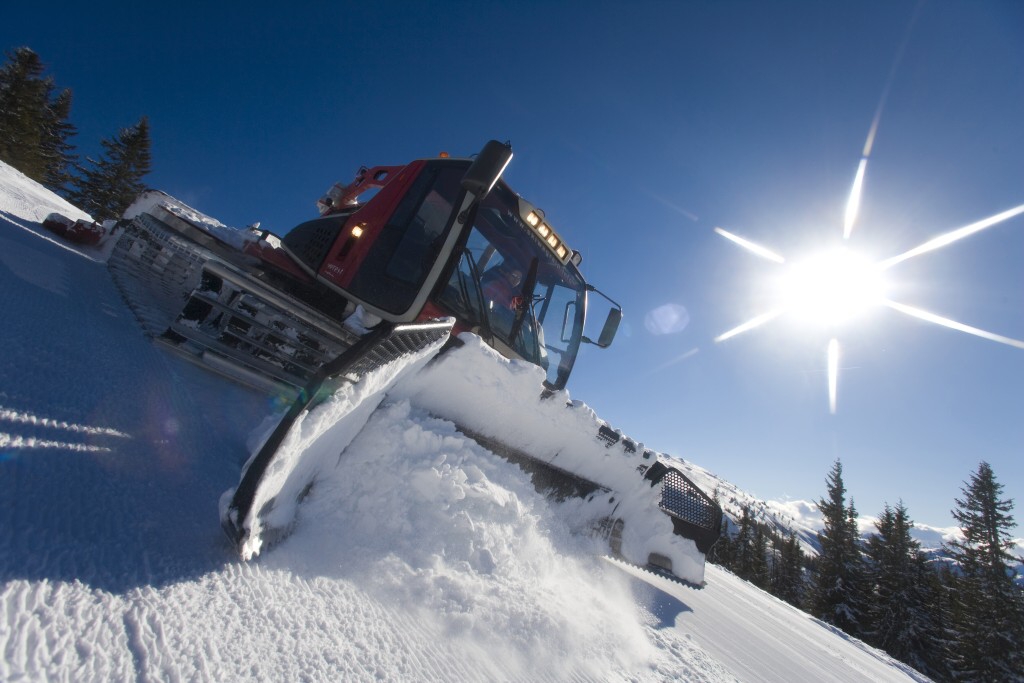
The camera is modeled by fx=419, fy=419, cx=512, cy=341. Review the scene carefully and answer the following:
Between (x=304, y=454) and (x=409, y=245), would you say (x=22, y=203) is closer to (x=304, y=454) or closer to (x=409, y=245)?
(x=409, y=245)

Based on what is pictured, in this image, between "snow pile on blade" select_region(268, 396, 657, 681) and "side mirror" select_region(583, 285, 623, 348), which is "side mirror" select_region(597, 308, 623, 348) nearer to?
"side mirror" select_region(583, 285, 623, 348)

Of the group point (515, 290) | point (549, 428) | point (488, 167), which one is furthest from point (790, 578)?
point (488, 167)

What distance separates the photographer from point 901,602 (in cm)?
2170

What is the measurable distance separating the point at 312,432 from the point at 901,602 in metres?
32.0

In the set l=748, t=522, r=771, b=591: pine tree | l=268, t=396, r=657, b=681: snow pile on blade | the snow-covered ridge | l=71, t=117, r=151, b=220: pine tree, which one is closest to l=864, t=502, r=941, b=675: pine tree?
l=748, t=522, r=771, b=591: pine tree

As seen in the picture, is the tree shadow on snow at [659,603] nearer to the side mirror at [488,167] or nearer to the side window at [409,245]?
the side window at [409,245]

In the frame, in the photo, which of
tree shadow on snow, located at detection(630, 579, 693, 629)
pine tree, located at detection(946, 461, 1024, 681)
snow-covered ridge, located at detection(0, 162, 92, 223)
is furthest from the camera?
pine tree, located at detection(946, 461, 1024, 681)

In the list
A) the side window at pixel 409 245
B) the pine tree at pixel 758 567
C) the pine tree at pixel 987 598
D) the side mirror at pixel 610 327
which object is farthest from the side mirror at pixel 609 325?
the pine tree at pixel 758 567

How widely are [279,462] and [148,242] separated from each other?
17.7ft

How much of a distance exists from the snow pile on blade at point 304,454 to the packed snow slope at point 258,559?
0.09 meters

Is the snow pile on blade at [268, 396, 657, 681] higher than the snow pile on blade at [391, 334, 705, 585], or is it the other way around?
the snow pile on blade at [391, 334, 705, 585]

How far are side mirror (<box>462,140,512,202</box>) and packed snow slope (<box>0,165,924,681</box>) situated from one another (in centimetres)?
176

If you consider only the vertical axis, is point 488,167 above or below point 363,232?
above

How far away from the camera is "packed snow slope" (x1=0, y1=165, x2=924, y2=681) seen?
3.19ft
